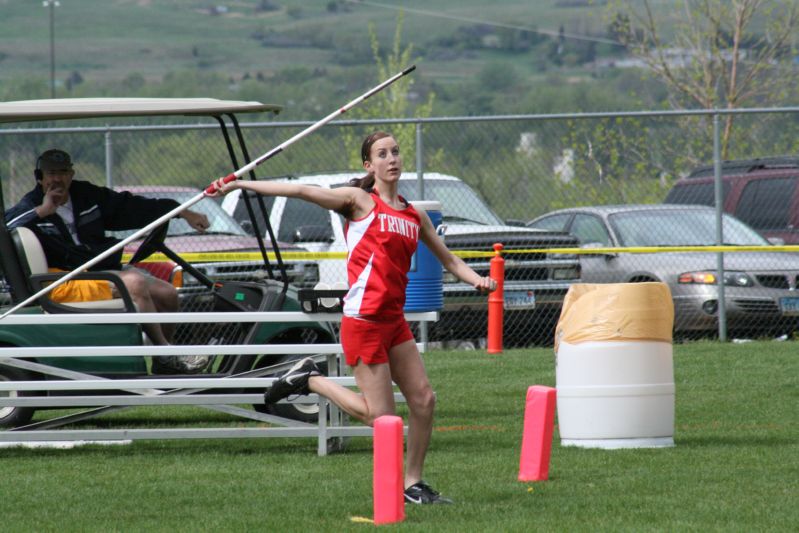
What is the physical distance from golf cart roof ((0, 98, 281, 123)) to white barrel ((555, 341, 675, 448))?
8.10ft

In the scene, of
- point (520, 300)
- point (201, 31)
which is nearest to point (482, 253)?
point (520, 300)

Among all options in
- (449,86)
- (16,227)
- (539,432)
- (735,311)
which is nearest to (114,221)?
(16,227)

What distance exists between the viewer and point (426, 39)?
17338 cm

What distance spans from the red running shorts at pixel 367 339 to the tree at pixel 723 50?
64.9 feet

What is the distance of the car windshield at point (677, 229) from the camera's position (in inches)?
605

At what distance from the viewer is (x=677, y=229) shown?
15492 mm

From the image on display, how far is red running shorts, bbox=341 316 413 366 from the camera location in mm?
6906

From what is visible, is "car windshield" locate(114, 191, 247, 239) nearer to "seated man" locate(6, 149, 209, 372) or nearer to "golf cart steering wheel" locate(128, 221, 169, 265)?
"seated man" locate(6, 149, 209, 372)

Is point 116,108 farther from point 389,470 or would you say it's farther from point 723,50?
point 723,50

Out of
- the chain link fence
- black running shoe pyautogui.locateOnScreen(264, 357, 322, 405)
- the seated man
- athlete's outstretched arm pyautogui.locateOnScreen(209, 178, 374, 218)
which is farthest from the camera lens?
the chain link fence

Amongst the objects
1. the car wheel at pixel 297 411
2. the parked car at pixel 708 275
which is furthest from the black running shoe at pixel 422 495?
the parked car at pixel 708 275

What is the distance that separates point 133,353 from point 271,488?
1.64 m

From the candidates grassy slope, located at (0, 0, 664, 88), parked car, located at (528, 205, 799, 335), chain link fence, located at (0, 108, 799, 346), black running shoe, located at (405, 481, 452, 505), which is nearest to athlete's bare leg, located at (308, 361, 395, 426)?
black running shoe, located at (405, 481, 452, 505)

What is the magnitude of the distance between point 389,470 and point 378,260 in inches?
38.9
